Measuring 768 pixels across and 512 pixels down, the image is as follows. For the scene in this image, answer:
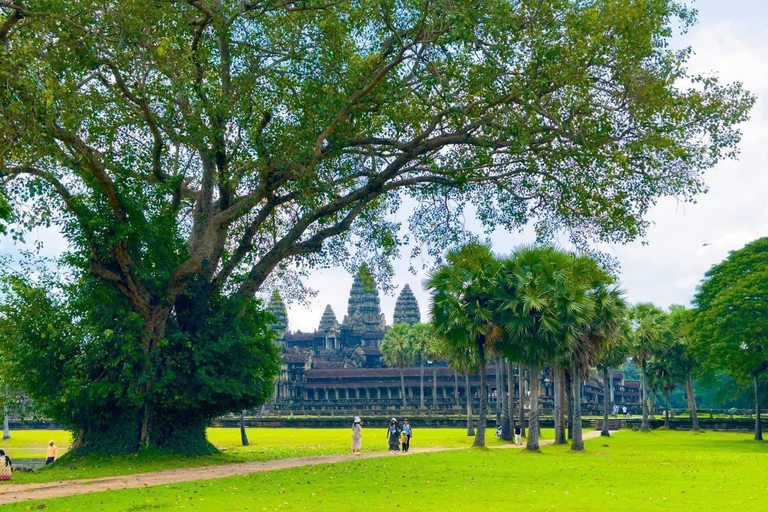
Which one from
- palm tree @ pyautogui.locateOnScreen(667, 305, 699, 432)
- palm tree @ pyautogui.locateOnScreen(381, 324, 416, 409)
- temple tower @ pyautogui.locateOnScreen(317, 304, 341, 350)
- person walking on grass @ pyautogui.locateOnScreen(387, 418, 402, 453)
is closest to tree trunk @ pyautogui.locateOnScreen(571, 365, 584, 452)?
person walking on grass @ pyautogui.locateOnScreen(387, 418, 402, 453)

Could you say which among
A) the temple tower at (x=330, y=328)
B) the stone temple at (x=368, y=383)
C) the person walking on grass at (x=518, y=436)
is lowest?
the person walking on grass at (x=518, y=436)

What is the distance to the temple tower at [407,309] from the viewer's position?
111 metres

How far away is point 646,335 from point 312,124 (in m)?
37.8

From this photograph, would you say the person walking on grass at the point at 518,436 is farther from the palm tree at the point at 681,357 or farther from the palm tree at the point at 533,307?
the palm tree at the point at 681,357

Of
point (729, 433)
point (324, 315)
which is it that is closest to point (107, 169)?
point (729, 433)

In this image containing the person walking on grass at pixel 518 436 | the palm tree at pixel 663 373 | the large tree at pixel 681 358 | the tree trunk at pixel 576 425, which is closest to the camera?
the tree trunk at pixel 576 425

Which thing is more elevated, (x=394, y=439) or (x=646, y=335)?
(x=646, y=335)

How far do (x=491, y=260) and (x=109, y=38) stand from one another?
1628cm

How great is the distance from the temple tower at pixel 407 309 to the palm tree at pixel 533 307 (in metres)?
81.4

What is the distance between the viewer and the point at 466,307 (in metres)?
30.3

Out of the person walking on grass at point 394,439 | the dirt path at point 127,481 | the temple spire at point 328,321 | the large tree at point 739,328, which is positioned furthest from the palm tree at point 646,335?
the temple spire at point 328,321

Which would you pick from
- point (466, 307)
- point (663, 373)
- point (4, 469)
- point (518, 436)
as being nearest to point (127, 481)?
point (4, 469)

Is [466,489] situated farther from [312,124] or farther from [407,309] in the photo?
[407,309]

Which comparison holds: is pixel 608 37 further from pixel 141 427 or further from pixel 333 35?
pixel 141 427
